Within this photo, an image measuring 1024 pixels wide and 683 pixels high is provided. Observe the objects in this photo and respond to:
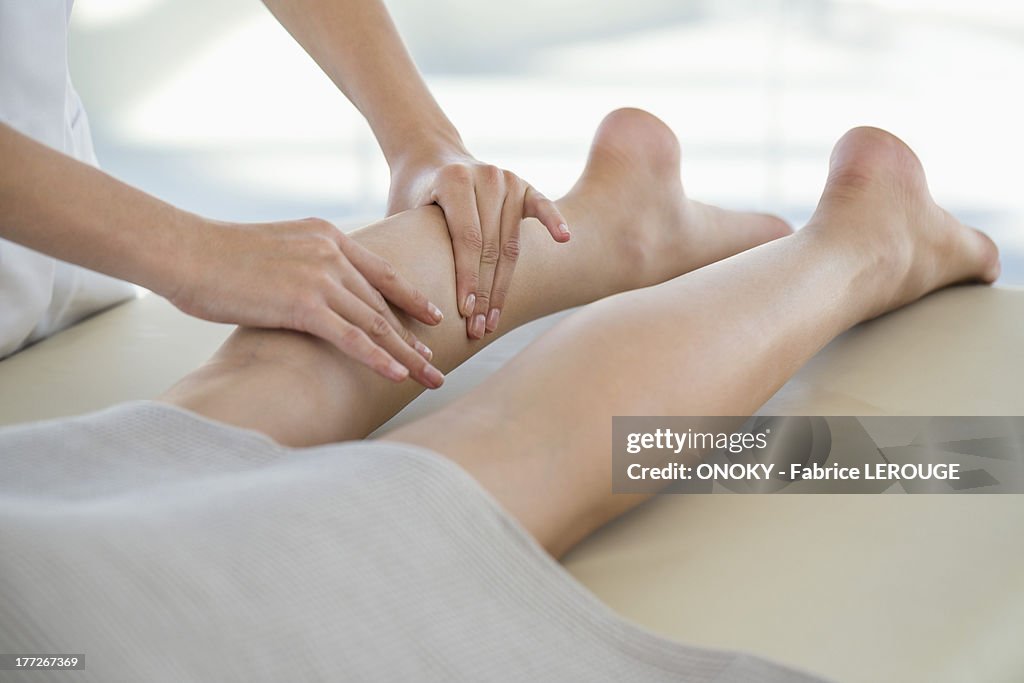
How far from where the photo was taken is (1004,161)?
11.7ft

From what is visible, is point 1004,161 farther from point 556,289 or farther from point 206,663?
point 206,663

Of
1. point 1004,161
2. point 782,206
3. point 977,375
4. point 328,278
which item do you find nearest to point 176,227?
point 328,278

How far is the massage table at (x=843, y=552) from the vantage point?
704 mm

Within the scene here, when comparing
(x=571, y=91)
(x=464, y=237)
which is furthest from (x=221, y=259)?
(x=571, y=91)

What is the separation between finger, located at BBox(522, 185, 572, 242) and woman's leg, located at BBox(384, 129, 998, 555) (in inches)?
5.7

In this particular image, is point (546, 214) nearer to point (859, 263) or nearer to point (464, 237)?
point (464, 237)

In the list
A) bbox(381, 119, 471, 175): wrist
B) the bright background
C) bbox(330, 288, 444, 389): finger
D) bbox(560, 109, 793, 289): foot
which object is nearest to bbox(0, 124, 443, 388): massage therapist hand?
bbox(330, 288, 444, 389): finger

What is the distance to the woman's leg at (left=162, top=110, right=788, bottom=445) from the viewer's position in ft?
2.85

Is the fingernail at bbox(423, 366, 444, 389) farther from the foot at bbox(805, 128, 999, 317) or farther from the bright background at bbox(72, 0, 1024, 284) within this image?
the bright background at bbox(72, 0, 1024, 284)

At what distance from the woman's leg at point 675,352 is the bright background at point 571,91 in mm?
2507

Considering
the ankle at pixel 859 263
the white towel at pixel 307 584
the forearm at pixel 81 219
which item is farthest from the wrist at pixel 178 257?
the ankle at pixel 859 263

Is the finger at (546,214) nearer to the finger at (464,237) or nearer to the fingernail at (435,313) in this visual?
the finger at (464,237)
